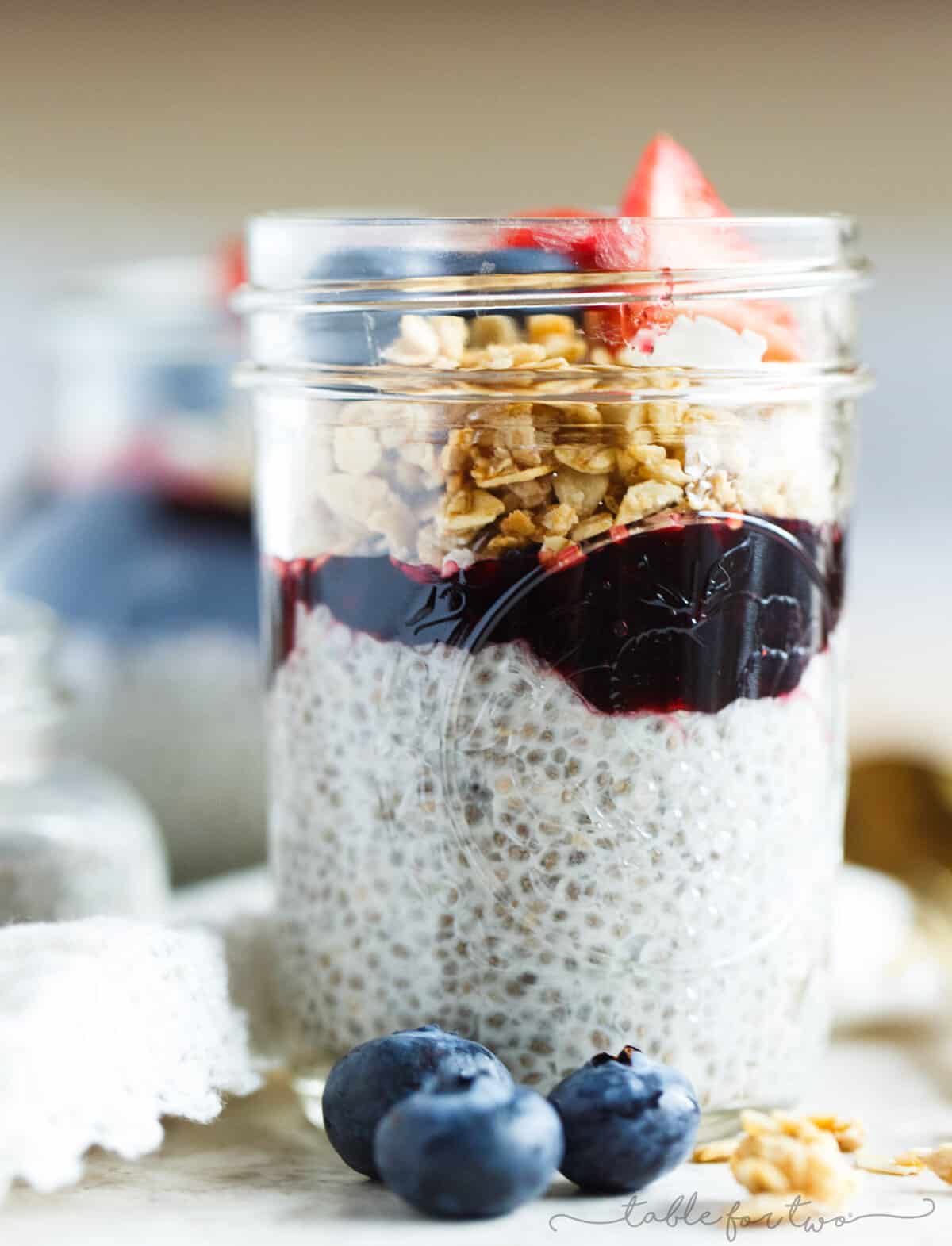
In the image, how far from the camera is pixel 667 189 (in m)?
0.67

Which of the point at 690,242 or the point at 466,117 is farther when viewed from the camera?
the point at 466,117

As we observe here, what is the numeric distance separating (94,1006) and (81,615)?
0.47 metres

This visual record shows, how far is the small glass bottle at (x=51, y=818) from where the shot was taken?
0.80 meters

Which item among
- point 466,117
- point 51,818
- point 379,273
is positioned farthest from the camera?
point 466,117

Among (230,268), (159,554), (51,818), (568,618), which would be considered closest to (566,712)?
(568,618)

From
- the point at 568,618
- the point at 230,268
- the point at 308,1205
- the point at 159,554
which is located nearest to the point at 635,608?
the point at 568,618

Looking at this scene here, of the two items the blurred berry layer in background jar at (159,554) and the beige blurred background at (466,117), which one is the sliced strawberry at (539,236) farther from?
the beige blurred background at (466,117)

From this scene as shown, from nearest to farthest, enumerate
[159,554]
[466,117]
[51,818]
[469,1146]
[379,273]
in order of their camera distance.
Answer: [469,1146], [379,273], [51,818], [159,554], [466,117]

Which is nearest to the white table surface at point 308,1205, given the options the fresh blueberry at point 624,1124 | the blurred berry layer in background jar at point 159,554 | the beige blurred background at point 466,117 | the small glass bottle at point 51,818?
the fresh blueberry at point 624,1124

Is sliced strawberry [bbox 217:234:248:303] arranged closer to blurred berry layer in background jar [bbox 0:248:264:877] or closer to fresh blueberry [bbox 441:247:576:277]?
blurred berry layer in background jar [bbox 0:248:264:877]

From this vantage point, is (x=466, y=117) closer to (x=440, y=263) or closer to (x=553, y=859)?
(x=440, y=263)

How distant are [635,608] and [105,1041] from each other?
0.28 metres

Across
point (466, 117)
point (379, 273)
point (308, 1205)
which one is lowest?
point (308, 1205)

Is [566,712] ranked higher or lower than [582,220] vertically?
lower
